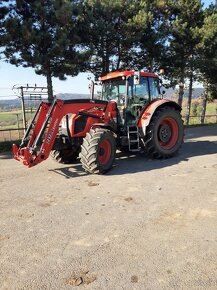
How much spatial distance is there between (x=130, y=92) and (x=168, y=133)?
167 centimetres

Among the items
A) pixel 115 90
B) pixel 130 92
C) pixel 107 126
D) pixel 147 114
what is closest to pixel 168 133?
pixel 147 114

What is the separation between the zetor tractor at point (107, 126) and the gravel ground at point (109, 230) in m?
0.55

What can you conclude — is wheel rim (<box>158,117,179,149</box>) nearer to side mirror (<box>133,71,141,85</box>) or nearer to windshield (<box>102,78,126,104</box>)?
windshield (<box>102,78,126,104</box>)

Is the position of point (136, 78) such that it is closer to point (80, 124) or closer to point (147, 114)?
point (147, 114)

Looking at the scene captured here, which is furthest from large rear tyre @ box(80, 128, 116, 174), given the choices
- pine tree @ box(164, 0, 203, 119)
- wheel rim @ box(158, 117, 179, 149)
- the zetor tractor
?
pine tree @ box(164, 0, 203, 119)

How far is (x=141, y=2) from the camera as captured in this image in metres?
16.8

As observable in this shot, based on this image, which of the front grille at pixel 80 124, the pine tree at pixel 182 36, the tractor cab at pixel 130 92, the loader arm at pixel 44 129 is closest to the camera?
the loader arm at pixel 44 129

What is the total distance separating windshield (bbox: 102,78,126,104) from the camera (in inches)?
314

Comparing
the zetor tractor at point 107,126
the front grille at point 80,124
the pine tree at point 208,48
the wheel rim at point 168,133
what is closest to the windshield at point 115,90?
the zetor tractor at point 107,126

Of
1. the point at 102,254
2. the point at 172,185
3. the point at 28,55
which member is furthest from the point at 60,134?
the point at 28,55

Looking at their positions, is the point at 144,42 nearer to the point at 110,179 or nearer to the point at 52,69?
the point at 52,69

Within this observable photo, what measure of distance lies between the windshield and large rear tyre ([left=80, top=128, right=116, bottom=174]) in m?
1.47

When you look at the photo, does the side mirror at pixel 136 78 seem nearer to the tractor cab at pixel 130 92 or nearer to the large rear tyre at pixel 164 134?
the tractor cab at pixel 130 92

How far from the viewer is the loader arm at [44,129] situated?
20.7 ft
